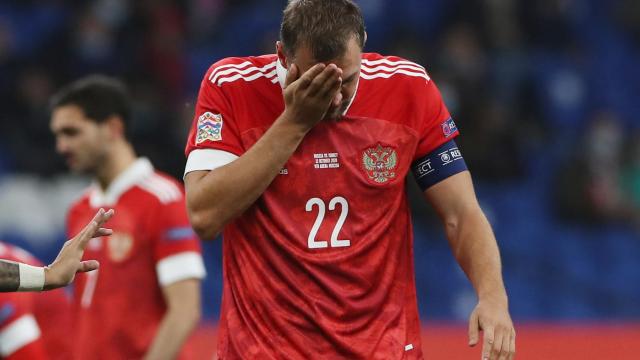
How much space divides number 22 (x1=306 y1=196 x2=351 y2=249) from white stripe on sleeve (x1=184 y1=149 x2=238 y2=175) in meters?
0.24

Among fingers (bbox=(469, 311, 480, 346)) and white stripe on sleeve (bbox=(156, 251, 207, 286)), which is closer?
fingers (bbox=(469, 311, 480, 346))

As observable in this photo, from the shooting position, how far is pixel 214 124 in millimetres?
3189

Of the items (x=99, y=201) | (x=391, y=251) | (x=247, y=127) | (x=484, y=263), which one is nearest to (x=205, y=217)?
(x=247, y=127)

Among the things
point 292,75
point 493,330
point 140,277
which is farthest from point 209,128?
point 140,277

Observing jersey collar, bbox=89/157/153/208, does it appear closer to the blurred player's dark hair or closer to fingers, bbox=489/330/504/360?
the blurred player's dark hair

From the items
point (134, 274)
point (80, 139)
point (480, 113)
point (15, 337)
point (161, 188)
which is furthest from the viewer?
point (480, 113)

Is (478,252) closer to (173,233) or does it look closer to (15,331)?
(15,331)

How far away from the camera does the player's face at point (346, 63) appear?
9.82ft

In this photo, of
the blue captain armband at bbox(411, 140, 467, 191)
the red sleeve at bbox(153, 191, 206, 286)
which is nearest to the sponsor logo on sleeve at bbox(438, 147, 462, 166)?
the blue captain armband at bbox(411, 140, 467, 191)

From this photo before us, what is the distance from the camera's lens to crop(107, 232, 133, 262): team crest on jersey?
15.7ft

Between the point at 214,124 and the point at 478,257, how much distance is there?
2.56 feet

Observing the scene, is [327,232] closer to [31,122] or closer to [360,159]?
[360,159]

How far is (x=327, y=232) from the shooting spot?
3141mm

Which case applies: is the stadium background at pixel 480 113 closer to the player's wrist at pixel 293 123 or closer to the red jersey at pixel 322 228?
the red jersey at pixel 322 228
